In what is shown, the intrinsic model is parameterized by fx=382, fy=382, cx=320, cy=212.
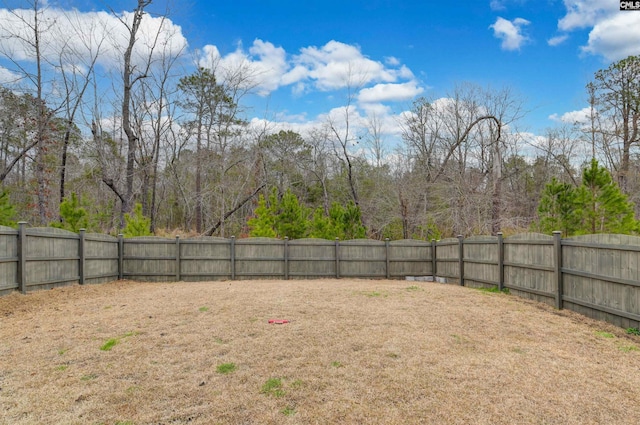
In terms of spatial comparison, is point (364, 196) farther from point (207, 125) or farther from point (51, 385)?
point (51, 385)

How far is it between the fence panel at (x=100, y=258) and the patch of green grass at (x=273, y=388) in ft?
27.1

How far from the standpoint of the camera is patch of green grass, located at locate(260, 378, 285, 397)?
303cm

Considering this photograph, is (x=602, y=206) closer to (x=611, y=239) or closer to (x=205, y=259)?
(x=611, y=239)

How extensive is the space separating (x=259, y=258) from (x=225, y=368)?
8284 millimetres

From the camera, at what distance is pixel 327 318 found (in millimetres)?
5500

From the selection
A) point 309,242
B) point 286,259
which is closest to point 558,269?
point 309,242

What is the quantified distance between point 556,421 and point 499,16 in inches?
588

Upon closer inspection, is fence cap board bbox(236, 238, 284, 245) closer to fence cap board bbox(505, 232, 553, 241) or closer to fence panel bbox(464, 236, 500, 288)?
fence panel bbox(464, 236, 500, 288)

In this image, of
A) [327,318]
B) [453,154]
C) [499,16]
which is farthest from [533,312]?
[453,154]

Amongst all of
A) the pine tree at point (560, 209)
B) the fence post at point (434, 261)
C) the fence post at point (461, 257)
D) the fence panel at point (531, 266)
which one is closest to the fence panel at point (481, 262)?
the fence post at point (461, 257)

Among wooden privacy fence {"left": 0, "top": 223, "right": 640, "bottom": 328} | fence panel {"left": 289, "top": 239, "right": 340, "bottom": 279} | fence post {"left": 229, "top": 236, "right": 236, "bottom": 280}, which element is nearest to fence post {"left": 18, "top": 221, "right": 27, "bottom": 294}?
wooden privacy fence {"left": 0, "top": 223, "right": 640, "bottom": 328}

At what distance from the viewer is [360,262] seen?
40.2ft

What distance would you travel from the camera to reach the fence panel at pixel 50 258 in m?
7.75

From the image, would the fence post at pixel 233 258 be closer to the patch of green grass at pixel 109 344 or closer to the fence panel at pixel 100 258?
the fence panel at pixel 100 258
